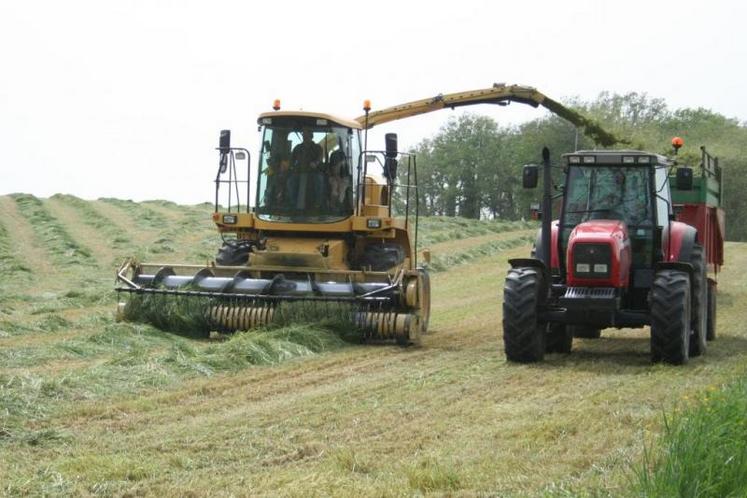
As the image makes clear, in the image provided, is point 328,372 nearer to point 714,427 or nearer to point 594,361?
point 594,361

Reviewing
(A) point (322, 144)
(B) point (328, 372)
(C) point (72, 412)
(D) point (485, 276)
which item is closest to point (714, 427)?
(C) point (72, 412)

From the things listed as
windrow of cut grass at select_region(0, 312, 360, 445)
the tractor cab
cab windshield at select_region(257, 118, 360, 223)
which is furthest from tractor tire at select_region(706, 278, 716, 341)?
cab windshield at select_region(257, 118, 360, 223)

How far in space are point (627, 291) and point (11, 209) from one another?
2706cm

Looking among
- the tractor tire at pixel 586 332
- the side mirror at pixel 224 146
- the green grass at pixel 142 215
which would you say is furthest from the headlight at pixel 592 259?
the green grass at pixel 142 215

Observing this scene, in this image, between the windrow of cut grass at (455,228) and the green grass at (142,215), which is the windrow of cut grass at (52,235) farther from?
the windrow of cut grass at (455,228)

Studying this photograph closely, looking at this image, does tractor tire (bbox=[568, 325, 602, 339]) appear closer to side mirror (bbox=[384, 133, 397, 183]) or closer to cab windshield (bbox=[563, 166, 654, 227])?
cab windshield (bbox=[563, 166, 654, 227])

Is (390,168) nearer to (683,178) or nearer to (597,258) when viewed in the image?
(597,258)

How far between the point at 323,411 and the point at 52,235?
22.8 m

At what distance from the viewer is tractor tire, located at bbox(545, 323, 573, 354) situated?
13.0 meters

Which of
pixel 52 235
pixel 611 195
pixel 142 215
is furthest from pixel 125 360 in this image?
pixel 142 215

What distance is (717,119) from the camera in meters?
63.7

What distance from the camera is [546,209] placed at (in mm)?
12297

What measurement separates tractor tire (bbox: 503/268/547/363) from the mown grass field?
29 centimetres

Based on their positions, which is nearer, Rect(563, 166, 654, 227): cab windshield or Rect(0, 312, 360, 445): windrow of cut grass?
Rect(0, 312, 360, 445): windrow of cut grass
